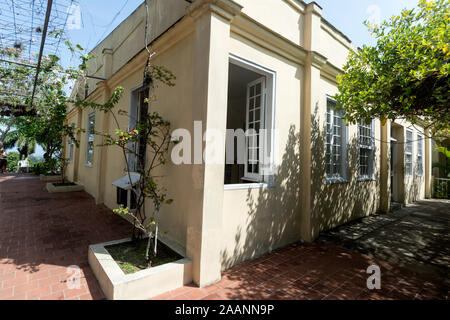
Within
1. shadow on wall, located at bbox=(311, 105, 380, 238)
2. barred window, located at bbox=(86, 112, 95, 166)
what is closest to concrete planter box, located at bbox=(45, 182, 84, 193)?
barred window, located at bbox=(86, 112, 95, 166)

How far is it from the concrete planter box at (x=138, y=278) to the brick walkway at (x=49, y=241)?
0.29 metres

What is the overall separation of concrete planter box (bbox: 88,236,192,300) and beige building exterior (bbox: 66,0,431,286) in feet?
0.76

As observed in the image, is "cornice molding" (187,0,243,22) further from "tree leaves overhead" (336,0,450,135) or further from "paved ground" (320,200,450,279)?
"paved ground" (320,200,450,279)

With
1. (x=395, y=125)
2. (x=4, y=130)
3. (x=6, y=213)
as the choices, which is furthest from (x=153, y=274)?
(x=4, y=130)

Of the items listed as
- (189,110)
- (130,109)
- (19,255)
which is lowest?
(19,255)

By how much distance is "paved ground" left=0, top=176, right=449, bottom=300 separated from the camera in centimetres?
277

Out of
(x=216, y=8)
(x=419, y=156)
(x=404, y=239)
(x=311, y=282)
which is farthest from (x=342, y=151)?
(x=419, y=156)

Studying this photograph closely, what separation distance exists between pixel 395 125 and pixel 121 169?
10.5 m

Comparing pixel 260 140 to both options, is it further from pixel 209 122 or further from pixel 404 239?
pixel 404 239

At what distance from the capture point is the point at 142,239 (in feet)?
12.9

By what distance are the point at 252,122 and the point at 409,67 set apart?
2.75 m

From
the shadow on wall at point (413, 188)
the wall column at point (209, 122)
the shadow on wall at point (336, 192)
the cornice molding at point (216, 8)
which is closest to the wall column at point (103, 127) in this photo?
the cornice molding at point (216, 8)

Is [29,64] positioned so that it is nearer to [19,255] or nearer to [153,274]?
[19,255]

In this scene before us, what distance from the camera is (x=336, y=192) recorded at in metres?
5.48
